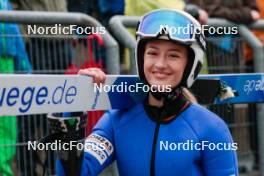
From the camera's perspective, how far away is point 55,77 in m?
2.38

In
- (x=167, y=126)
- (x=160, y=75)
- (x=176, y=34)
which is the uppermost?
(x=176, y=34)

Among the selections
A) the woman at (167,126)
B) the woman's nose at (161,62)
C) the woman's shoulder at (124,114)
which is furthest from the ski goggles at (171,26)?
the woman's shoulder at (124,114)

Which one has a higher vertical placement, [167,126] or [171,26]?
[171,26]

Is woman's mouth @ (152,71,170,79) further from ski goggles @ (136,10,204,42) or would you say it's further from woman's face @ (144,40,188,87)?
ski goggles @ (136,10,204,42)

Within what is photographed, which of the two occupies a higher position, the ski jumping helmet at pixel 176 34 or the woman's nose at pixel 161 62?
the ski jumping helmet at pixel 176 34

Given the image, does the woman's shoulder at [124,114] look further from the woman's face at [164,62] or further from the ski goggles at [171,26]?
the ski goggles at [171,26]

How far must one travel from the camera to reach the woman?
261 cm

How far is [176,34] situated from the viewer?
2.58 meters

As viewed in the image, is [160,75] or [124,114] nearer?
[160,75]

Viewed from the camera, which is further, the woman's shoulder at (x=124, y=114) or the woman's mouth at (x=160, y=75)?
the woman's shoulder at (x=124, y=114)

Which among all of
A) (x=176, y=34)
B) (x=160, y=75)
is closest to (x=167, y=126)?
(x=160, y=75)

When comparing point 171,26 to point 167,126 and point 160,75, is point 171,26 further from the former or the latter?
point 167,126

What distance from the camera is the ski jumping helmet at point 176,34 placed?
8.48 feet

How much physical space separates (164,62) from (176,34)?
13cm
